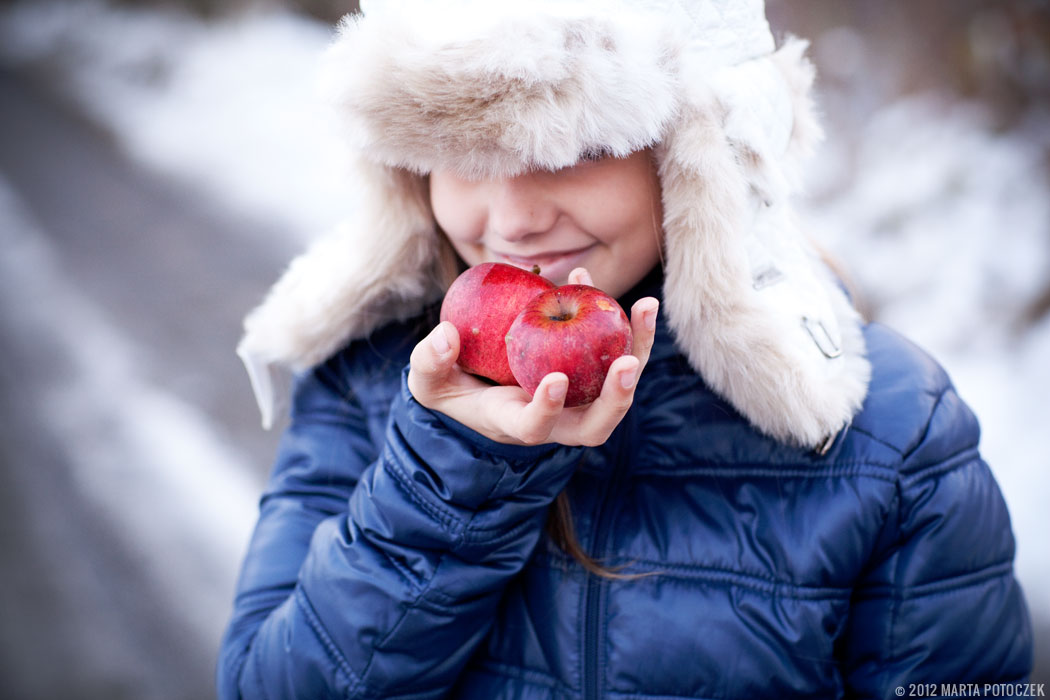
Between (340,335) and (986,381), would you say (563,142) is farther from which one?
(986,381)

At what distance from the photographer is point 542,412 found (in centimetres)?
96

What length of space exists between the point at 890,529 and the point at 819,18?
3.92 metres

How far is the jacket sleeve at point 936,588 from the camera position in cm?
131

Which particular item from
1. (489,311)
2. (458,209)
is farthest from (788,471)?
(458,209)

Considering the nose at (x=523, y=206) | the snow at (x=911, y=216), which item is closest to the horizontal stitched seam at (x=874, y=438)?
the nose at (x=523, y=206)

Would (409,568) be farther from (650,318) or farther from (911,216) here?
(911,216)

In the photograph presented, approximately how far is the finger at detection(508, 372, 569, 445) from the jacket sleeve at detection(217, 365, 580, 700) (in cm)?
10

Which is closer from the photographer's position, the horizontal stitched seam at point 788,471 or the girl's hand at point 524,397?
the girl's hand at point 524,397

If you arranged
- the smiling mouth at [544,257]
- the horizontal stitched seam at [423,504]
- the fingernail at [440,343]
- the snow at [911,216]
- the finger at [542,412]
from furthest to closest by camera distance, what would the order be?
the snow at [911,216], the smiling mouth at [544,257], the horizontal stitched seam at [423,504], the fingernail at [440,343], the finger at [542,412]

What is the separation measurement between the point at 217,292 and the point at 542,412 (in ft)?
12.4

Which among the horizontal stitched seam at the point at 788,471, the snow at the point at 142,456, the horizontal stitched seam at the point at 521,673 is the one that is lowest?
the snow at the point at 142,456

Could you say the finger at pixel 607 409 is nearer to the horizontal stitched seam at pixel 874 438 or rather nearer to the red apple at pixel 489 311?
the red apple at pixel 489 311

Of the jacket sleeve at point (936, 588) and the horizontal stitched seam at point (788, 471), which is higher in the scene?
the horizontal stitched seam at point (788, 471)

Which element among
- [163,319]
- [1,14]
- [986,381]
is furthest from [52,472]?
[1,14]
